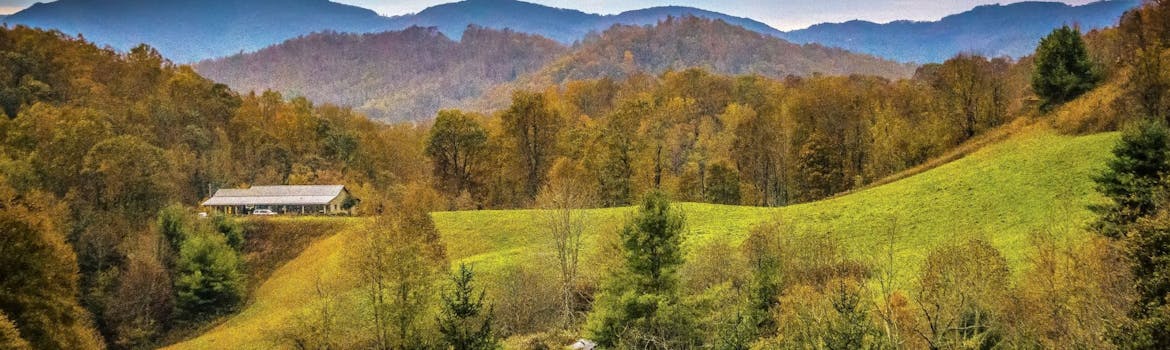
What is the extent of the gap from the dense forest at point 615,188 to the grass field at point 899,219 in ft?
11.8

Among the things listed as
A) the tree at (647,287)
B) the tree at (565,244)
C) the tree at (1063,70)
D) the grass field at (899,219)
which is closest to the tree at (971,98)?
the tree at (1063,70)

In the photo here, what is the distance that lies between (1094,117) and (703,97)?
40.6 meters

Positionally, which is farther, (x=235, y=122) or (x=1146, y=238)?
(x=235, y=122)

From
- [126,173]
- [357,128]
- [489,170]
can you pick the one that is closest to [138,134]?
[126,173]

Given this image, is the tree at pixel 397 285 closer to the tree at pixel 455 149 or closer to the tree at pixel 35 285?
the tree at pixel 35 285

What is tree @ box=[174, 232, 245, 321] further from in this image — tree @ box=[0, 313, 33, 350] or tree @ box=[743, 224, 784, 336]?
tree @ box=[743, 224, 784, 336]

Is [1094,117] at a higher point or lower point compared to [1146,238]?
higher

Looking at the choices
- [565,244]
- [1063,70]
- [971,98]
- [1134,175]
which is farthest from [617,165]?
[1134,175]

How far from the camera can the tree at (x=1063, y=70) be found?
5103 cm

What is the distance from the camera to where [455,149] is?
66062 mm

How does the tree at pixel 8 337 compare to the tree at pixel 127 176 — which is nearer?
the tree at pixel 8 337

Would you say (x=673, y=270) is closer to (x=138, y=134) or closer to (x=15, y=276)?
(x=15, y=276)

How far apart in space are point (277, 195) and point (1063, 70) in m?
69.1

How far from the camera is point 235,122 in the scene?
79562 mm
